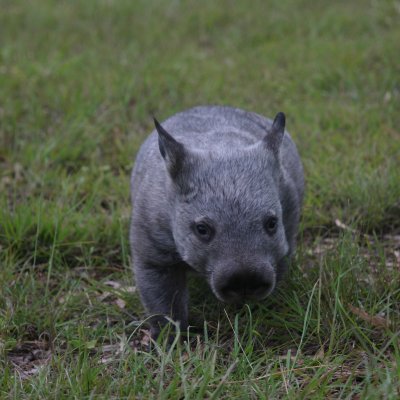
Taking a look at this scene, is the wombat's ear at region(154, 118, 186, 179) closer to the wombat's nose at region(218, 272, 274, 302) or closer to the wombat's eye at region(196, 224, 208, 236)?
the wombat's eye at region(196, 224, 208, 236)

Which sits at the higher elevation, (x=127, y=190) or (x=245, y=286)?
(x=245, y=286)

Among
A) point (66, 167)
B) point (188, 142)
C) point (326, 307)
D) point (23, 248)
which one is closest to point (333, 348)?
point (326, 307)

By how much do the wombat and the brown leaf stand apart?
0.46m

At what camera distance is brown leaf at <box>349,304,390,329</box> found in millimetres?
3715

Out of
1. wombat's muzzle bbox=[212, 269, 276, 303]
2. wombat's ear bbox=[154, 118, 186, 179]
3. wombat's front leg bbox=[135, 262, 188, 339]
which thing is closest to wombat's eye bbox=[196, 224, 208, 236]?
wombat's muzzle bbox=[212, 269, 276, 303]

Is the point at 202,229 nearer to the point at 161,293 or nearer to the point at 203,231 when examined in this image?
the point at 203,231

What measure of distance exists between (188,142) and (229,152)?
0.55m

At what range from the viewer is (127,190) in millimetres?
5586

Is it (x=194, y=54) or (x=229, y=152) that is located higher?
(x=229, y=152)

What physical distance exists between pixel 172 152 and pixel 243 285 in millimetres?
881

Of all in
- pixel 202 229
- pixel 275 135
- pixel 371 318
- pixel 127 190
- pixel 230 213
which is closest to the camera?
pixel 230 213

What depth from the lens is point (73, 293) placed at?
14.5 feet

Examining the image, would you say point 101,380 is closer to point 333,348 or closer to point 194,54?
point 333,348

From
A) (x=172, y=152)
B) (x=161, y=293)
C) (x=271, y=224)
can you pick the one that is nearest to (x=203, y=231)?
(x=271, y=224)
